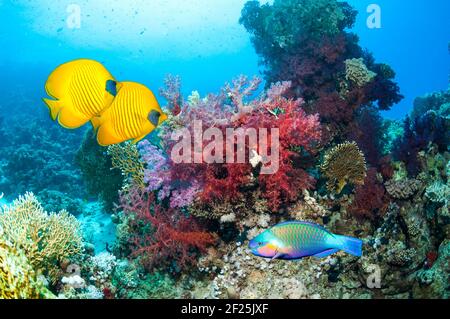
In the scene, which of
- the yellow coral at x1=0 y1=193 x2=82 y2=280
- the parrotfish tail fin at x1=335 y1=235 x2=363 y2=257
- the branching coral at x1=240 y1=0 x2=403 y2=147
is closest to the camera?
the parrotfish tail fin at x1=335 y1=235 x2=363 y2=257

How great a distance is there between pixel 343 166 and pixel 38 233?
4.32m

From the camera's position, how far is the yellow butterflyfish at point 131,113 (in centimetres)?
236

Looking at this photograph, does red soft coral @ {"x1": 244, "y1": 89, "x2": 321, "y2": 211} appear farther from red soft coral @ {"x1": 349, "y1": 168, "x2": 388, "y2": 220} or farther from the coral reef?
red soft coral @ {"x1": 349, "y1": 168, "x2": 388, "y2": 220}

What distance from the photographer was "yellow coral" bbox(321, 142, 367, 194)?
4.64 m

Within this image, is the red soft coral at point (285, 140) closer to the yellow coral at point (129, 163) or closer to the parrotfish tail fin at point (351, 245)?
the parrotfish tail fin at point (351, 245)

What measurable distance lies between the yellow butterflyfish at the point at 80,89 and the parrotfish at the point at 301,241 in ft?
5.49

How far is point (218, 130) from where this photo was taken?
3939 mm

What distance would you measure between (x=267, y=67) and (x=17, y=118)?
2180cm

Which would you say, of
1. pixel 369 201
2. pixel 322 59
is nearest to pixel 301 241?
pixel 369 201

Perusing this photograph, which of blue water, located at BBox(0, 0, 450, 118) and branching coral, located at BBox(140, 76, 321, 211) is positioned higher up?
blue water, located at BBox(0, 0, 450, 118)

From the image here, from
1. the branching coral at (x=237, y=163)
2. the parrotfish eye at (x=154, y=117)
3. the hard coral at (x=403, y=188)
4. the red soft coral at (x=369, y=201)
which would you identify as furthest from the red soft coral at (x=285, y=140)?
the parrotfish eye at (x=154, y=117)

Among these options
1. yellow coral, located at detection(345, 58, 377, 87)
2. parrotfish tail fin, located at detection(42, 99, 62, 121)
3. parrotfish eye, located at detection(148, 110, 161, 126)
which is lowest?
parrotfish eye, located at detection(148, 110, 161, 126)

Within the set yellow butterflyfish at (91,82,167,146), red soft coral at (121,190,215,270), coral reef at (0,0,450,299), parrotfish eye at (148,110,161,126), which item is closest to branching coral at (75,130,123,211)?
coral reef at (0,0,450,299)

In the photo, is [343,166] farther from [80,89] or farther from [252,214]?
[80,89]
